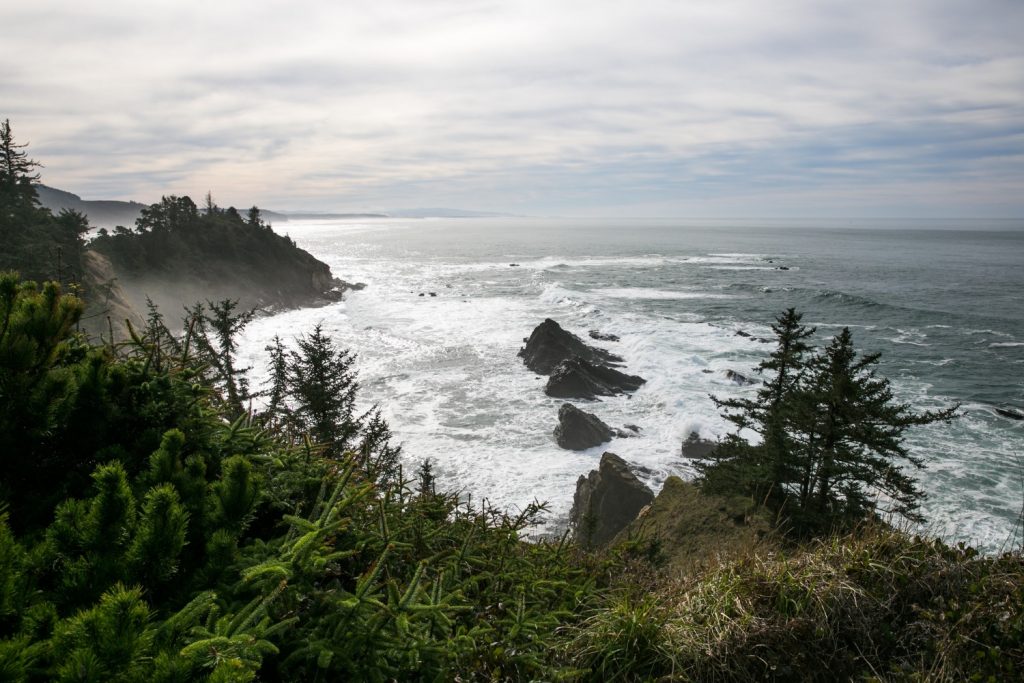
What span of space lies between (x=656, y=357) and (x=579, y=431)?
15649mm

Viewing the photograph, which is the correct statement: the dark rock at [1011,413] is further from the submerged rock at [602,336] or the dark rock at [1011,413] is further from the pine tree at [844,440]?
the submerged rock at [602,336]

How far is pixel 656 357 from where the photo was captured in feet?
126

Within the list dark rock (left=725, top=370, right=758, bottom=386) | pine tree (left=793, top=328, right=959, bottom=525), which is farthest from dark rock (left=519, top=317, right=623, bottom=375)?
pine tree (left=793, top=328, right=959, bottom=525)

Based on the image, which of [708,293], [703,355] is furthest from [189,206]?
[708,293]

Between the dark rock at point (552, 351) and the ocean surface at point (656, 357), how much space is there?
1270 mm

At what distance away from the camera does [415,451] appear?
23875 mm

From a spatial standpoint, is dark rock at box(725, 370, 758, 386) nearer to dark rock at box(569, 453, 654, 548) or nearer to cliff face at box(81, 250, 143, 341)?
dark rock at box(569, 453, 654, 548)

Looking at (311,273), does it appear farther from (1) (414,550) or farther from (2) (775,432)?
(1) (414,550)

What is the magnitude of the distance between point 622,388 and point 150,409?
31.7 meters

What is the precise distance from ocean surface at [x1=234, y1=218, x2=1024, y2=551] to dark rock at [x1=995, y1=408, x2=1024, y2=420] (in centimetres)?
80

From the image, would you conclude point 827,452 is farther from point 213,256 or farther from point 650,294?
point 213,256

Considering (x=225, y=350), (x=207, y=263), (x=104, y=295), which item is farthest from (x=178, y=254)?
(x=225, y=350)

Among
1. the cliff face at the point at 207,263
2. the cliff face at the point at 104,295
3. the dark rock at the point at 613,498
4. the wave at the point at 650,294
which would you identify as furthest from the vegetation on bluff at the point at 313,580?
the wave at the point at 650,294

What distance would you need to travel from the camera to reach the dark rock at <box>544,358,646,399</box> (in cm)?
3138
